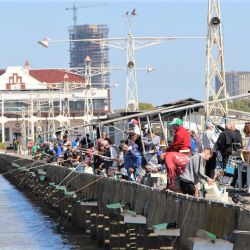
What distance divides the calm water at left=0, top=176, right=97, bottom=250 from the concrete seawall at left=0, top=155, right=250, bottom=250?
915 millimetres

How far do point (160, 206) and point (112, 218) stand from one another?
19.2ft

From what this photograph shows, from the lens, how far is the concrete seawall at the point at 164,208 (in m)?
16.4

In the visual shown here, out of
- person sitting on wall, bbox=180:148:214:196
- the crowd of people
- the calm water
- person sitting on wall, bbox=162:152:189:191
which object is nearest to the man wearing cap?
the crowd of people

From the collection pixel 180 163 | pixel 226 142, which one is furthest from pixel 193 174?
pixel 226 142

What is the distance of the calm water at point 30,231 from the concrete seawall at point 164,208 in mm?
915

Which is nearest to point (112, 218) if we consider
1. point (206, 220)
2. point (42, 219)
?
point (206, 220)

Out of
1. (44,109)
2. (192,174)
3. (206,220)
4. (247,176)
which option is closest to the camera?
(206,220)

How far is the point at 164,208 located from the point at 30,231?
16404 millimetres

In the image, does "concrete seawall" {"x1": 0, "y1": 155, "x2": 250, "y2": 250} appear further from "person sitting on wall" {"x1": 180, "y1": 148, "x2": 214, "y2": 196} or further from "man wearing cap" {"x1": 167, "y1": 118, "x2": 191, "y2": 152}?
"man wearing cap" {"x1": 167, "y1": 118, "x2": 191, "y2": 152}

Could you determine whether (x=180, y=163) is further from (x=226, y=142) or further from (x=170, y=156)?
(x=226, y=142)

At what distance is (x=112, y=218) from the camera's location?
90.1ft

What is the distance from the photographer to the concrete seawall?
53.8ft

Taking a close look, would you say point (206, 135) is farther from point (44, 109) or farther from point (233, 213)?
point (44, 109)

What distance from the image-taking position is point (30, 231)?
3712cm
